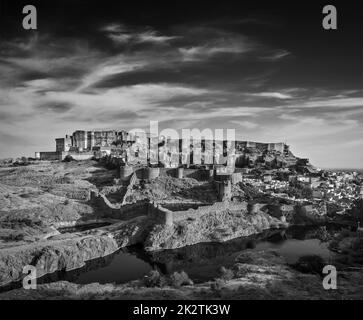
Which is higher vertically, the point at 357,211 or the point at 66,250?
the point at 357,211

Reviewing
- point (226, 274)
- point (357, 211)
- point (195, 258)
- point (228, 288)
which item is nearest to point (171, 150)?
point (357, 211)

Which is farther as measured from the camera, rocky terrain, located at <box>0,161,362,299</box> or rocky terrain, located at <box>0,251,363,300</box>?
rocky terrain, located at <box>0,161,362,299</box>

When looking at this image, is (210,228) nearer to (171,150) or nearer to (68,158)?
(68,158)

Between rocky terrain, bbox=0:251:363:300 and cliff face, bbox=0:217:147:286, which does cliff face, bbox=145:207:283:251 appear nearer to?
cliff face, bbox=0:217:147:286

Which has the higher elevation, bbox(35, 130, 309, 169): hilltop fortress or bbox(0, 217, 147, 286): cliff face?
bbox(35, 130, 309, 169): hilltop fortress

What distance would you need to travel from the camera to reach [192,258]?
2122cm

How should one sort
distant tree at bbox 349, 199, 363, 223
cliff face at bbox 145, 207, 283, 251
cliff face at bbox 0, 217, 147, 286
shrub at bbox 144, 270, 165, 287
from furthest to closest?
1. distant tree at bbox 349, 199, 363, 223
2. cliff face at bbox 145, 207, 283, 251
3. cliff face at bbox 0, 217, 147, 286
4. shrub at bbox 144, 270, 165, 287

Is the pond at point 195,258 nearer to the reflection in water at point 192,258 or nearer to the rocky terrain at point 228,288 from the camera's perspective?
the reflection in water at point 192,258

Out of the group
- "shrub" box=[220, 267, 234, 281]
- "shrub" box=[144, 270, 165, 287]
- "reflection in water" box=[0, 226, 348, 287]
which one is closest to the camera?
"shrub" box=[144, 270, 165, 287]

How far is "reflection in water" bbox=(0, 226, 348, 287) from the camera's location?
1780 cm

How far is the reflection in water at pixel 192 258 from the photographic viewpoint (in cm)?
1780

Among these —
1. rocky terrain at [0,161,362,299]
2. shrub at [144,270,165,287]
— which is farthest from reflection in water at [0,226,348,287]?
shrub at [144,270,165,287]

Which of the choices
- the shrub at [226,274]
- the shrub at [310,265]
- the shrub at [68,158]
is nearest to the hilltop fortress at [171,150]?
the shrub at [68,158]

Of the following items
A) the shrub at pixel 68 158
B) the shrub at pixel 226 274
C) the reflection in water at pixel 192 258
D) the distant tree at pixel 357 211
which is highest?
the shrub at pixel 68 158
